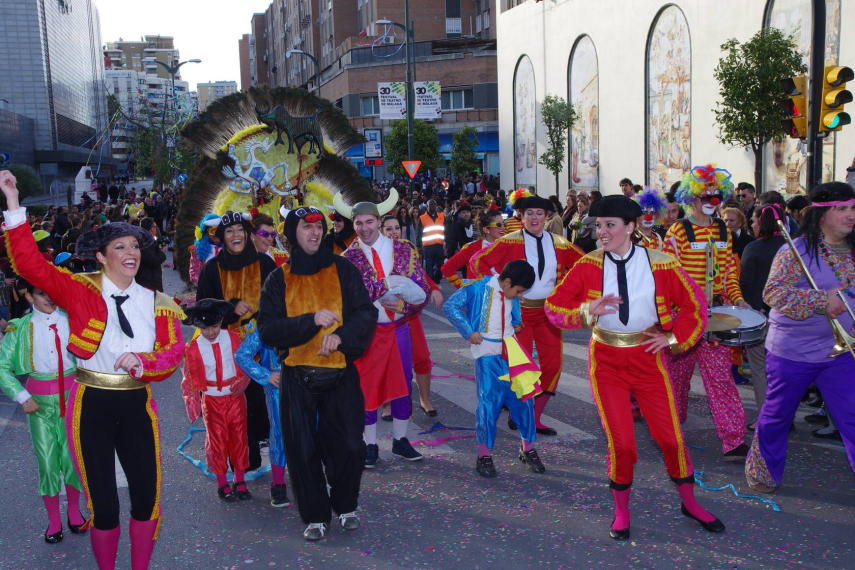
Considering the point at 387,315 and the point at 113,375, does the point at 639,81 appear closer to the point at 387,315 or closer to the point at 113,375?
the point at 387,315

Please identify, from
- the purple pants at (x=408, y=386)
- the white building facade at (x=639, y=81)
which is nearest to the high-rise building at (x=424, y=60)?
the white building facade at (x=639, y=81)

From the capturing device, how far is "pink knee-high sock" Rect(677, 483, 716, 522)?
4930mm

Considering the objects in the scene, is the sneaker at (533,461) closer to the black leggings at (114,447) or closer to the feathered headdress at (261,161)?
the black leggings at (114,447)

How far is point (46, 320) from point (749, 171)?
1890 centimetres

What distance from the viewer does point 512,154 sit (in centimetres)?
3941

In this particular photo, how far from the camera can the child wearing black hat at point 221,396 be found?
5.58 metres

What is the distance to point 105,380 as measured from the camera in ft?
13.4

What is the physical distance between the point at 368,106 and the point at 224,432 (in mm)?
54687

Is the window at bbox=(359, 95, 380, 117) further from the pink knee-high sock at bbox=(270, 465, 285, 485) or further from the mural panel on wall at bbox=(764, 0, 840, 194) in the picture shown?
the pink knee-high sock at bbox=(270, 465, 285, 485)

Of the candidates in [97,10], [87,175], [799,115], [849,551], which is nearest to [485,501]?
[849,551]

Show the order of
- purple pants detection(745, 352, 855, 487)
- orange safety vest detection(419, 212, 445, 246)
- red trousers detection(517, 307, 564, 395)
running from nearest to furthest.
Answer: purple pants detection(745, 352, 855, 487) → red trousers detection(517, 307, 564, 395) → orange safety vest detection(419, 212, 445, 246)

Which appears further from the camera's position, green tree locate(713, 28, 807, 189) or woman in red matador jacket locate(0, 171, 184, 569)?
green tree locate(713, 28, 807, 189)

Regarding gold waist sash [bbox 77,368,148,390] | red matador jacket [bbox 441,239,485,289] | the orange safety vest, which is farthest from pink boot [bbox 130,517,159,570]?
the orange safety vest

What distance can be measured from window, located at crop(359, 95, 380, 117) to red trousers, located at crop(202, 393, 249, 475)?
5425 cm
